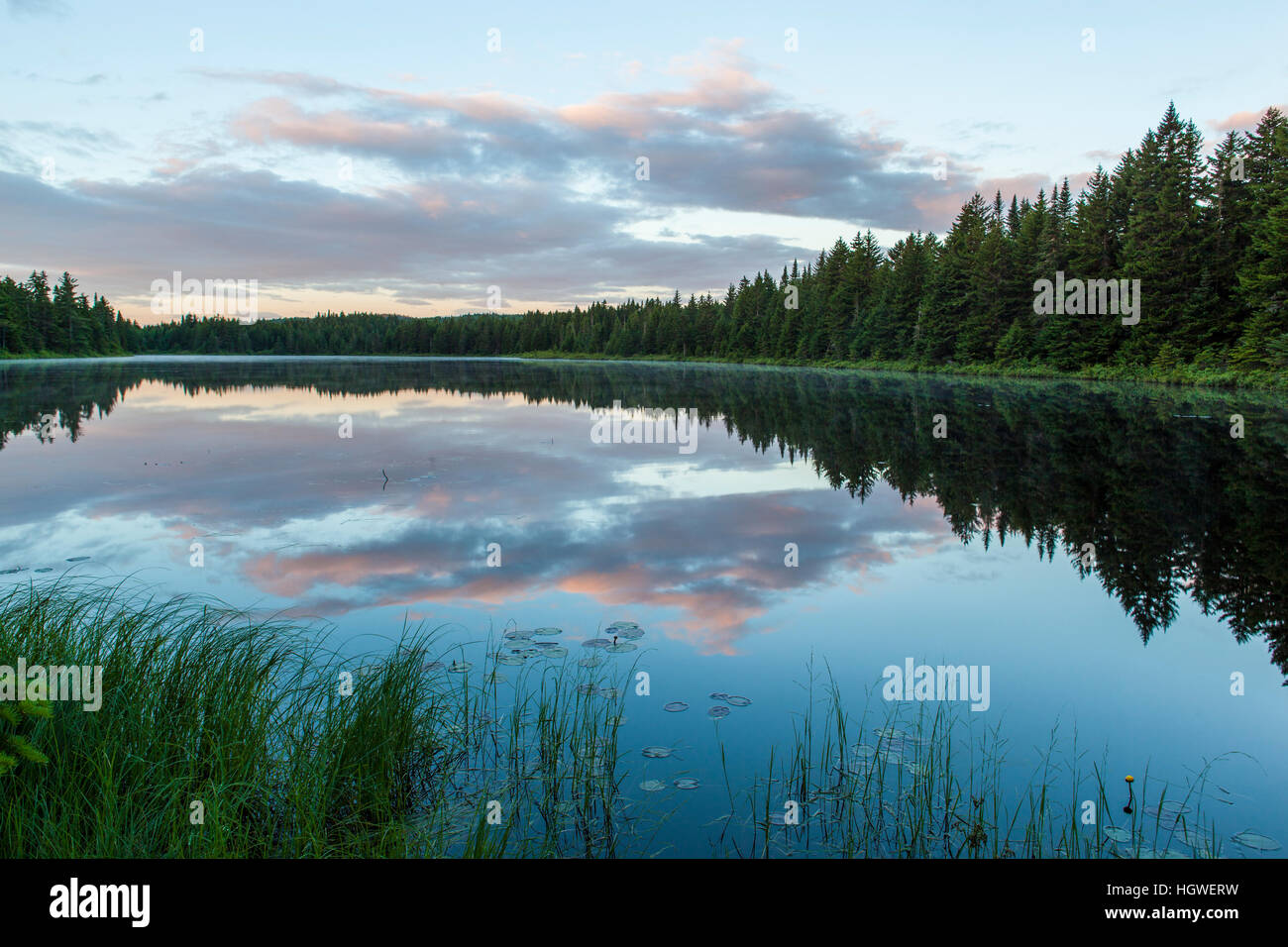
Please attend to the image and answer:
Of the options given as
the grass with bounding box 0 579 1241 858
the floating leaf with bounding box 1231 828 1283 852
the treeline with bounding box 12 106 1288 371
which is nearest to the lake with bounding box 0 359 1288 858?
the floating leaf with bounding box 1231 828 1283 852

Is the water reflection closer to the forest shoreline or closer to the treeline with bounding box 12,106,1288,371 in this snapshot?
the forest shoreline

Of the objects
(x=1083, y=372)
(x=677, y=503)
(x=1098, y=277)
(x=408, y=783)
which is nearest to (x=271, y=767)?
(x=408, y=783)

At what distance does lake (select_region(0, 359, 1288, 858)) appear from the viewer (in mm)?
6168

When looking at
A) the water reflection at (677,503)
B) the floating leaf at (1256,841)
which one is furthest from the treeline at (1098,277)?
the floating leaf at (1256,841)

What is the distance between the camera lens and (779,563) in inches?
449

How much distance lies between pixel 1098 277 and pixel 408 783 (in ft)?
197

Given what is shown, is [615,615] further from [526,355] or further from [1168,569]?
[526,355]

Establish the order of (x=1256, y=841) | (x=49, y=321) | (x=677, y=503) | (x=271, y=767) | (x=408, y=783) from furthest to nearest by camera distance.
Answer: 1. (x=49, y=321)
2. (x=677, y=503)
3. (x=408, y=783)
4. (x=271, y=767)
5. (x=1256, y=841)

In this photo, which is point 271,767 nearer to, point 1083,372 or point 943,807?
point 943,807

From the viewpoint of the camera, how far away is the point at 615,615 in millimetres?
8930

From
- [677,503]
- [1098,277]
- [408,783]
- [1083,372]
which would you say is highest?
[1098,277]

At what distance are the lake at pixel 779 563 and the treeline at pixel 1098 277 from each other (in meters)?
21.9

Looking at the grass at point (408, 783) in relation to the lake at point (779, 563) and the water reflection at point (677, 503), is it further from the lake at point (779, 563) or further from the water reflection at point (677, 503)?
the water reflection at point (677, 503)

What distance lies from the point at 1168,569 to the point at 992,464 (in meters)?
8.59
